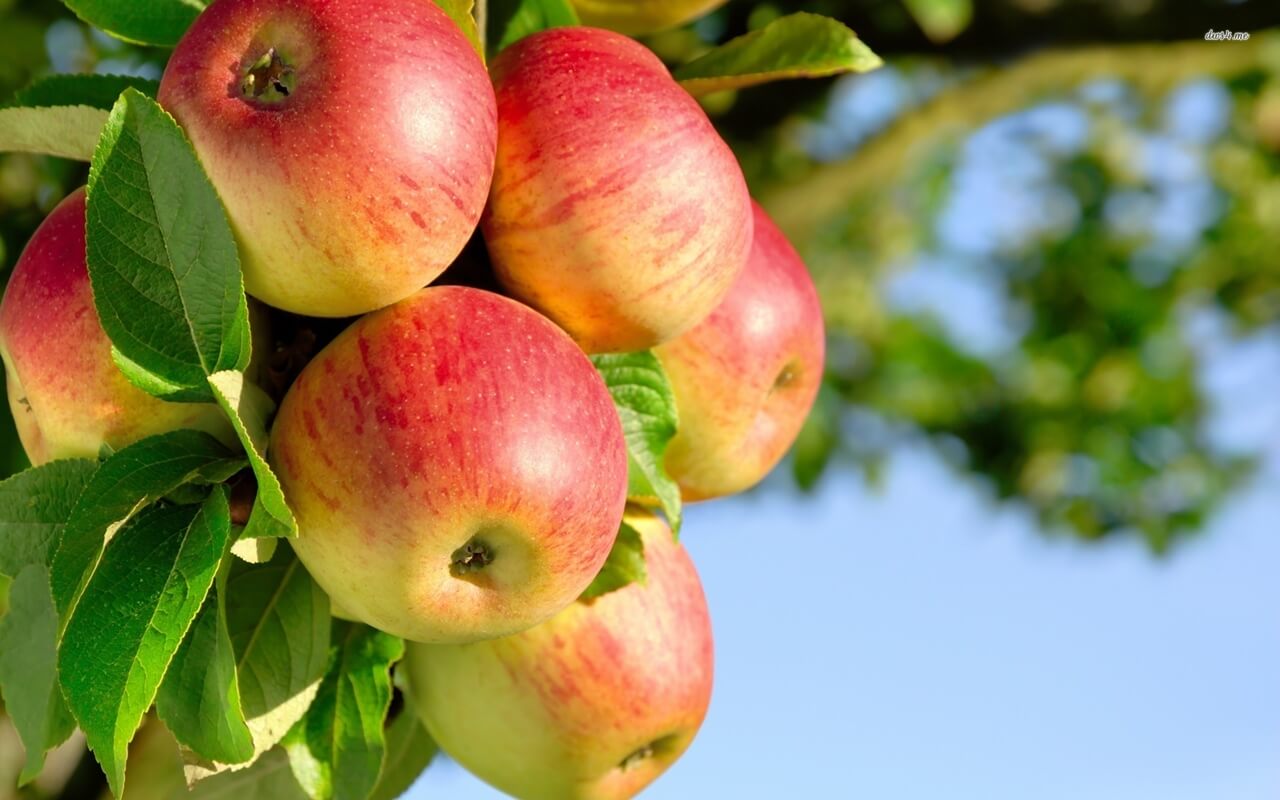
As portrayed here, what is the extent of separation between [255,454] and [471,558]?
0.15 metres

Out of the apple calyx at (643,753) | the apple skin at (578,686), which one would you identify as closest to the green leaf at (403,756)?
the apple skin at (578,686)

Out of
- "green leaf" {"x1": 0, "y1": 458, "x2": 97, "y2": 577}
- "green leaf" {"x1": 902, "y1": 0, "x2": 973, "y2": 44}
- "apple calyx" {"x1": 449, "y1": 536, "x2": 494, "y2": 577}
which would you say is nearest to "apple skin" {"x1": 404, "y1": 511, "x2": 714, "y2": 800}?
"apple calyx" {"x1": 449, "y1": 536, "x2": 494, "y2": 577}

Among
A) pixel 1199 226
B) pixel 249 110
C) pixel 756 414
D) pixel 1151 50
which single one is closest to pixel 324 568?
pixel 249 110

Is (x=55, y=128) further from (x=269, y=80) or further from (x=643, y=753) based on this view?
(x=643, y=753)

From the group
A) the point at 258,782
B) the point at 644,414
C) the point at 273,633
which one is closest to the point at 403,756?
the point at 258,782

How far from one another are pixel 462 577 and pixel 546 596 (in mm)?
53

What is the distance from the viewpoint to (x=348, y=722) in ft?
3.32

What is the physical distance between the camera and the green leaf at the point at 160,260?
787mm

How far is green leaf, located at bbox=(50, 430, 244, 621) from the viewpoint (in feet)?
2.65

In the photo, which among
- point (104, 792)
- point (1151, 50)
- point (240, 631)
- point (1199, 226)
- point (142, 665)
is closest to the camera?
point (142, 665)

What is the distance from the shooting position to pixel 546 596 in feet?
2.83

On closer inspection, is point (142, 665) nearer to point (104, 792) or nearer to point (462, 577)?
point (462, 577)

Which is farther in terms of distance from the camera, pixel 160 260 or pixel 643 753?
pixel 643 753

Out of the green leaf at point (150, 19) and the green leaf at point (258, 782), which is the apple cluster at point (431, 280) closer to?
the green leaf at point (150, 19)
